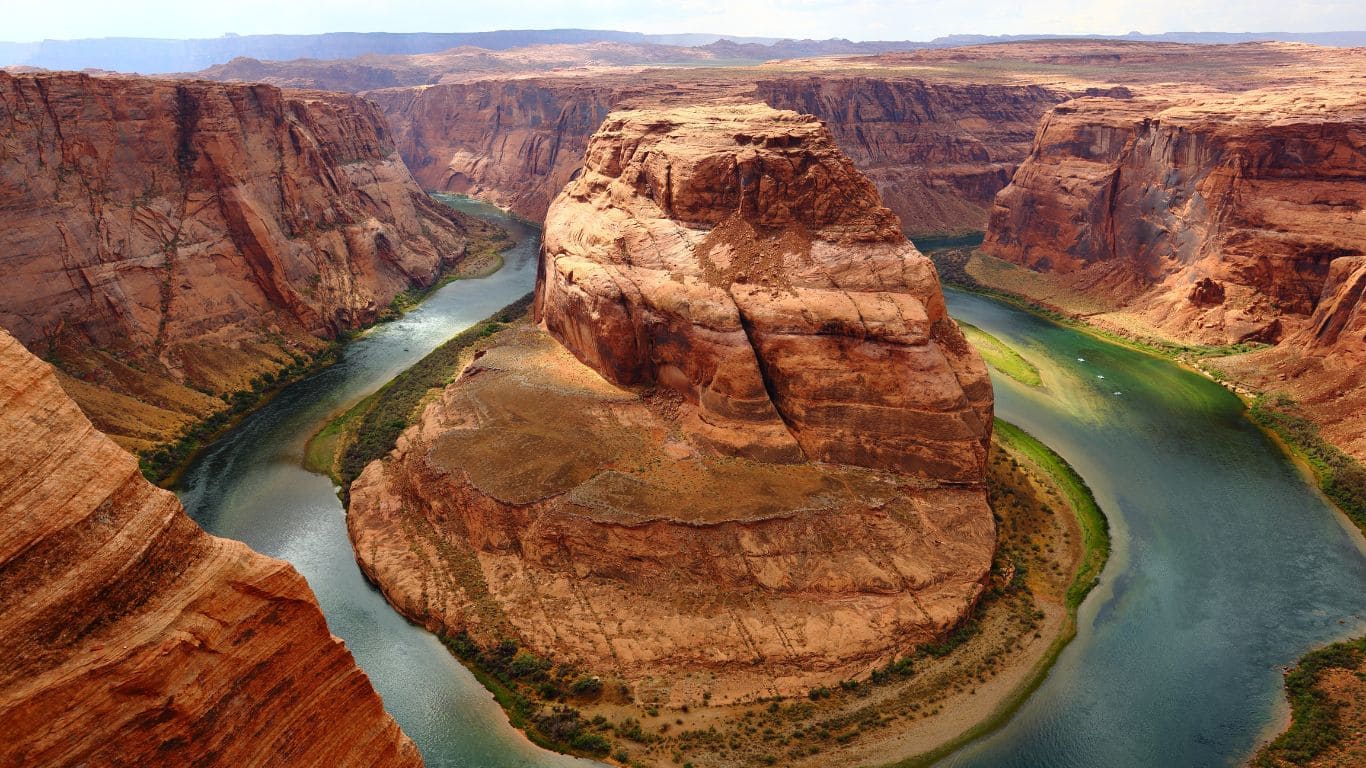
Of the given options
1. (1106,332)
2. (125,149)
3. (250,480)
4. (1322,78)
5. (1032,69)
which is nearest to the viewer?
(250,480)

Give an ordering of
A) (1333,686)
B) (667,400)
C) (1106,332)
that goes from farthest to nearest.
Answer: (1106,332), (667,400), (1333,686)

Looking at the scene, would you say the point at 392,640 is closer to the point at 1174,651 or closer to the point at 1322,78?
the point at 1174,651

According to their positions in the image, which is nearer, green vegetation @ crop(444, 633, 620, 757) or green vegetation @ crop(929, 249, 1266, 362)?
green vegetation @ crop(444, 633, 620, 757)

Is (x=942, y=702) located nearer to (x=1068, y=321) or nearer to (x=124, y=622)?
(x=124, y=622)

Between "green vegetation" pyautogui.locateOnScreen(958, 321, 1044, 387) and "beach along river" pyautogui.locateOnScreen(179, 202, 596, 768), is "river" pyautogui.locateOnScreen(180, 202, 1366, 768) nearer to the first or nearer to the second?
"beach along river" pyautogui.locateOnScreen(179, 202, 596, 768)

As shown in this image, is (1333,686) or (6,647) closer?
(6,647)

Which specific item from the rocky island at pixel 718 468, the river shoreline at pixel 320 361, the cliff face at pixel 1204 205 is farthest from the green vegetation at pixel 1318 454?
the river shoreline at pixel 320 361

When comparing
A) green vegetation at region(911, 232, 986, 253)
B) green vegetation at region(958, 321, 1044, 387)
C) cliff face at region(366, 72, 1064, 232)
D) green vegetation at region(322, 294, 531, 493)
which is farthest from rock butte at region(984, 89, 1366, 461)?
green vegetation at region(322, 294, 531, 493)

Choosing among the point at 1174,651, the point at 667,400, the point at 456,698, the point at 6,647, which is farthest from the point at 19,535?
the point at 1174,651
